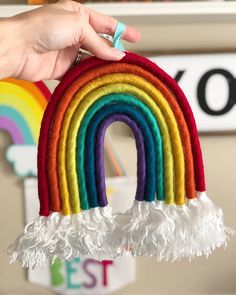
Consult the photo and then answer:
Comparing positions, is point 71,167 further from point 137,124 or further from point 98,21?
point 98,21

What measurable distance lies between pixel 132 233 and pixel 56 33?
31 centimetres

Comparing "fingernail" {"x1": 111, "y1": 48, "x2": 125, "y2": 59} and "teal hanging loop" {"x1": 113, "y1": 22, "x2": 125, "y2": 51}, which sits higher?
"teal hanging loop" {"x1": 113, "y1": 22, "x2": 125, "y2": 51}

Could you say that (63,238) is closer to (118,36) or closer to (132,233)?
(132,233)

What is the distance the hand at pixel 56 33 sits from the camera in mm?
744

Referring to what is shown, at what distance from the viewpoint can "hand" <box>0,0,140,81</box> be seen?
2.44 ft

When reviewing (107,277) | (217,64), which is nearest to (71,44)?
(217,64)

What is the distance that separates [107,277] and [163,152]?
2.97 feet

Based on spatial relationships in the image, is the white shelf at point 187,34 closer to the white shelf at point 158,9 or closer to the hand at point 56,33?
the white shelf at point 158,9

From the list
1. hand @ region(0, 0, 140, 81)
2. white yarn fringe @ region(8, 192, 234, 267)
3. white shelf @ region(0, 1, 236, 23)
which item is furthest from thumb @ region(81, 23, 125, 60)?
white shelf @ region(0, 1, 236, 23)

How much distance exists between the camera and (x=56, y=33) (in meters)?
0.75

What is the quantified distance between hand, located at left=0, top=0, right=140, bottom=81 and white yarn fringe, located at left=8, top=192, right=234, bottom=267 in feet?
0.77

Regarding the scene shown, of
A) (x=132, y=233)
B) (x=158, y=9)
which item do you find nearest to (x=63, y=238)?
(x=132, y=233)

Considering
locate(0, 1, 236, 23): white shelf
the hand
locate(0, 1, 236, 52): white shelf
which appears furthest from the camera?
locate(0, 1, 236, 52): white shelf

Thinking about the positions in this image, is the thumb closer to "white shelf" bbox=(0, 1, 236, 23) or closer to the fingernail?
the fingernail
